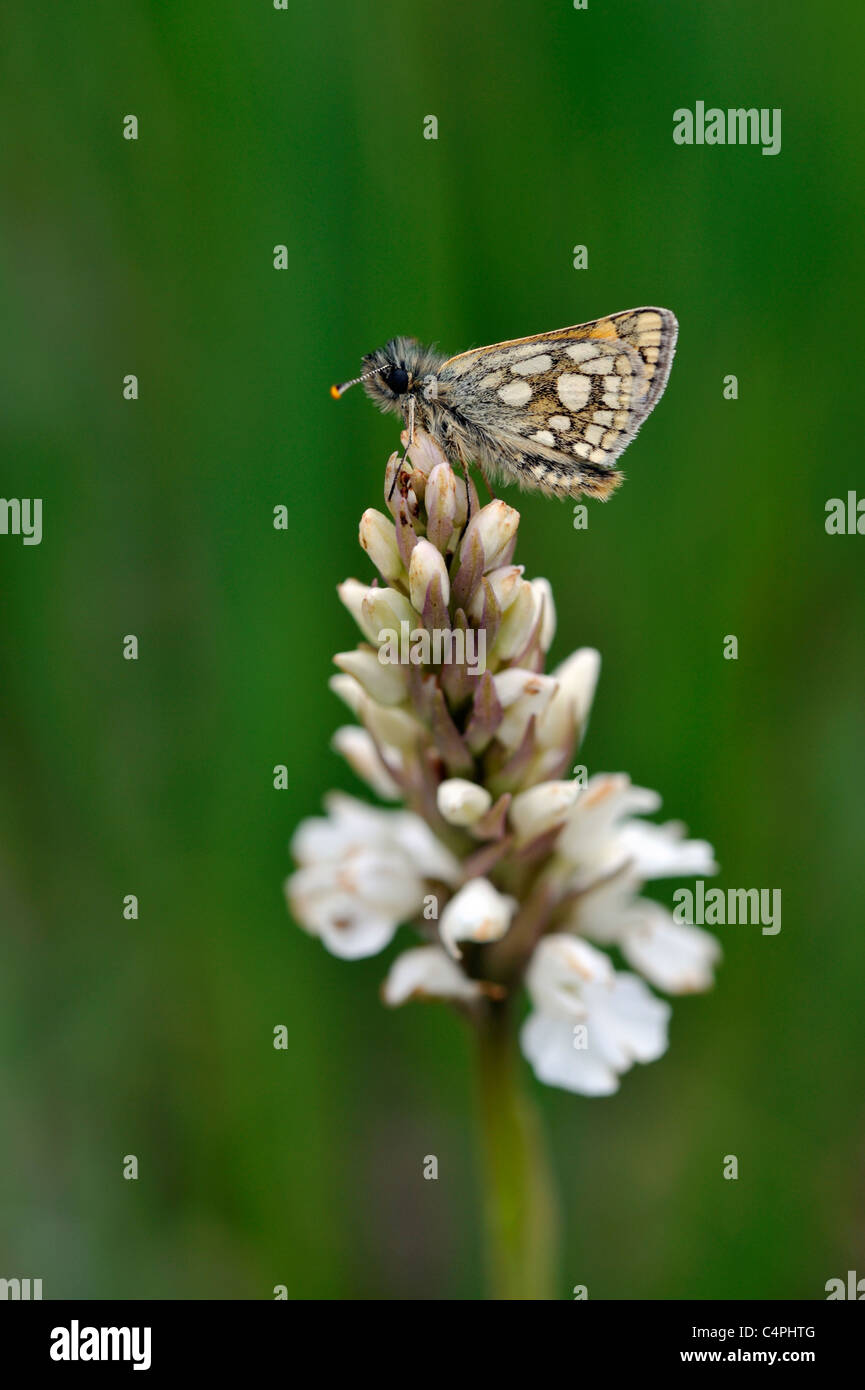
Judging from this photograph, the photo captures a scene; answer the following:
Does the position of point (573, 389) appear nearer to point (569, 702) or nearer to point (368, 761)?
point (569, 702)

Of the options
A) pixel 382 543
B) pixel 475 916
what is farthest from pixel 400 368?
pixel 475 916

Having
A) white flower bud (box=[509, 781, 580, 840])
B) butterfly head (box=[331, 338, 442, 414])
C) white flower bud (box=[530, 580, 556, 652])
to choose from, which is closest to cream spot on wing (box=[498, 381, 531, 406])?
butterfly head (box=[331, 338, 442, 414])

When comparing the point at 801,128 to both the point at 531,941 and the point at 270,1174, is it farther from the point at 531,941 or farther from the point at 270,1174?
the point at 270,1174

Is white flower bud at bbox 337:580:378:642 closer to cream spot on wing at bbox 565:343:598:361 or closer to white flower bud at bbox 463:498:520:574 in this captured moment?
white flower bud at bbox 463:498:520:574

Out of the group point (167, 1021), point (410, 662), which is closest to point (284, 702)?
point (167, 1021)

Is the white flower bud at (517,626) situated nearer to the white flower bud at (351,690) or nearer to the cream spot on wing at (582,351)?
the white flower bud at (351,690)
